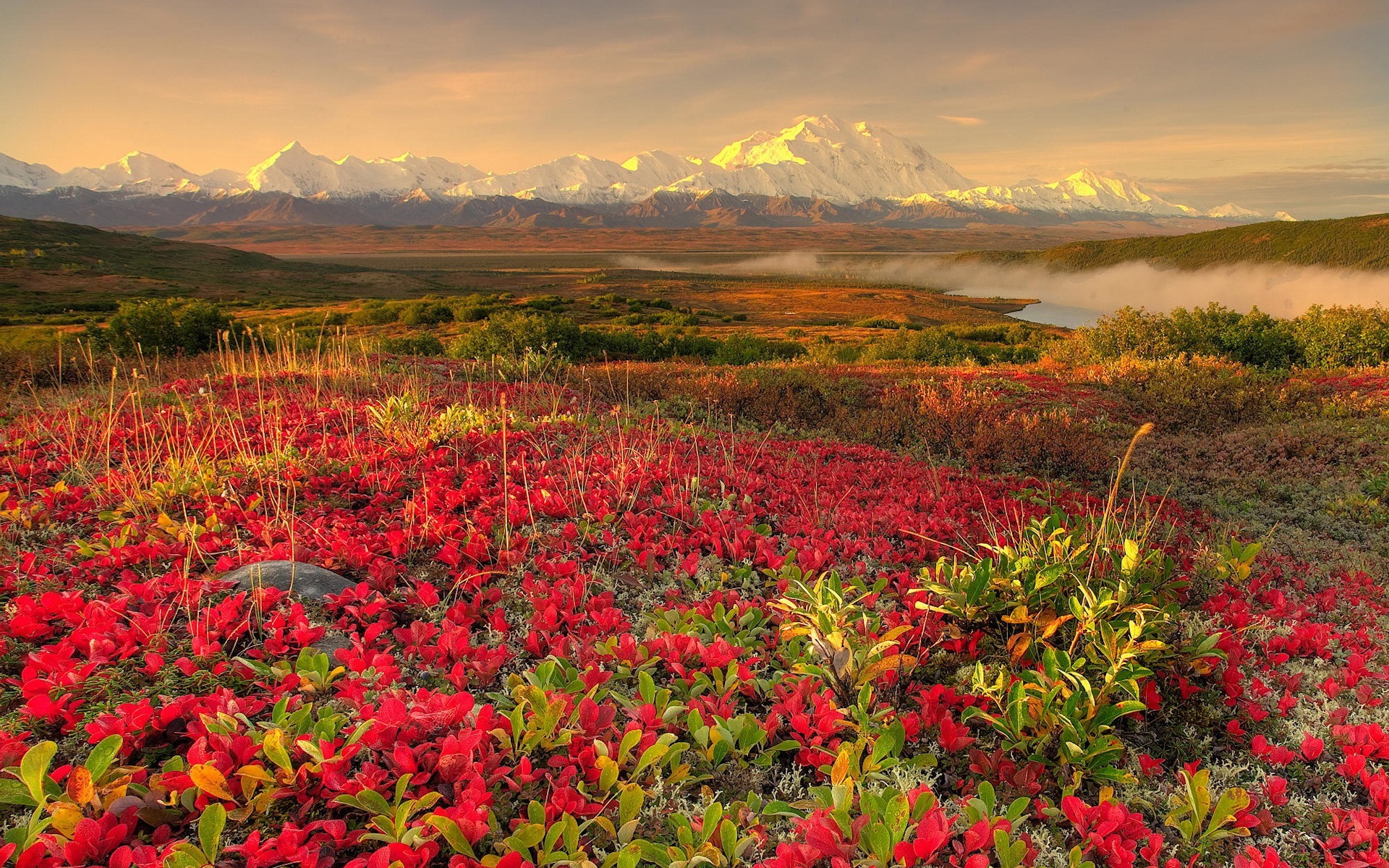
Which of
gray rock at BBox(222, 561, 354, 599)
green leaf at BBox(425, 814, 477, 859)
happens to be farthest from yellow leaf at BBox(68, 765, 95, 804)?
gray rock at BBox(222, 561, 354, 599)

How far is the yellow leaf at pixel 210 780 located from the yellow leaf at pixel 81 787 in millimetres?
293

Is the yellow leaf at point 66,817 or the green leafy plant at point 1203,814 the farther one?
the green leafy plant at point 1203,814

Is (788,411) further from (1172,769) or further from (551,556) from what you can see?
(1172,769)

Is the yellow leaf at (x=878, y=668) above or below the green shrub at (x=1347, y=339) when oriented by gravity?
below

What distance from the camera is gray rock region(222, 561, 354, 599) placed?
404 centimetres

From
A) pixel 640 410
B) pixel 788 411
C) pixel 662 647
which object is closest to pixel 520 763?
pixel 662 647

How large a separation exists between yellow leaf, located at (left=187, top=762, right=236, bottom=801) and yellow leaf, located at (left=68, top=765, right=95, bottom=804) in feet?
0.96

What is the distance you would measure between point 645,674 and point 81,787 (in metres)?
2.04

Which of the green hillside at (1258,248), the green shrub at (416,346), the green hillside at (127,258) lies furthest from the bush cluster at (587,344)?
the green hillside at (1258,248)

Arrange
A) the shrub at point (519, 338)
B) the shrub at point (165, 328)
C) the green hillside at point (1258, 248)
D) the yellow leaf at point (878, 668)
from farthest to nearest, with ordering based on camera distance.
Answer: the green hillside at point (1258, 248) < the shrub at point (519, 338) < the shrub at point (165, 328) < the yellow leaf at point (878, 668)

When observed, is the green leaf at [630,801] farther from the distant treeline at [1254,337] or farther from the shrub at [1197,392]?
the distant treeline at [1254,337]

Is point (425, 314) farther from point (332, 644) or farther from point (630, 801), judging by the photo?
point (630, 801)

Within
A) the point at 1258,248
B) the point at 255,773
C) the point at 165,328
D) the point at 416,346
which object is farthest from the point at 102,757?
the point at 1258,248

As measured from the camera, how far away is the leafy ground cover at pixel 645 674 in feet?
7.87
